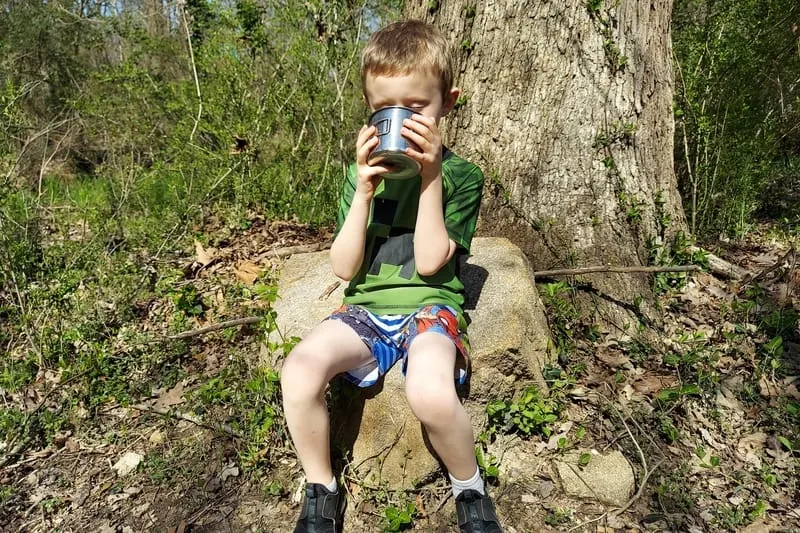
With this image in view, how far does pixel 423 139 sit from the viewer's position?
1683mm

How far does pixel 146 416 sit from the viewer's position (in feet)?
8.29

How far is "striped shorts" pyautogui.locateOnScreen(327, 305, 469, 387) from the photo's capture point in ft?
6.50

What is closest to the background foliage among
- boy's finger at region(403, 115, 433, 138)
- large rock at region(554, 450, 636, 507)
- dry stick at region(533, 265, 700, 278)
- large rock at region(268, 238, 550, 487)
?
dry stick at region(533, 265, 700, 278)

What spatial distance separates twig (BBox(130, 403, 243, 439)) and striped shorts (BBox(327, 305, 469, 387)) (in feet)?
2.25

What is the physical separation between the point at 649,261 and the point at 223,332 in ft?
7.70

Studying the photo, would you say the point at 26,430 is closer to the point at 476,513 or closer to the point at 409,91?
the point at 476,513

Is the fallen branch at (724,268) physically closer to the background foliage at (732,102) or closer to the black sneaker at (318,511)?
the background foliage at (732,102)

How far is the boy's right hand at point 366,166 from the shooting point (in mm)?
1723

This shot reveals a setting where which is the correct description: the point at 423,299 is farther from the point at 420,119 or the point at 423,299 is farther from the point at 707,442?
the point at 707,442

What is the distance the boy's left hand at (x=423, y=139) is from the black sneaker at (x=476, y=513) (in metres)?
1.14

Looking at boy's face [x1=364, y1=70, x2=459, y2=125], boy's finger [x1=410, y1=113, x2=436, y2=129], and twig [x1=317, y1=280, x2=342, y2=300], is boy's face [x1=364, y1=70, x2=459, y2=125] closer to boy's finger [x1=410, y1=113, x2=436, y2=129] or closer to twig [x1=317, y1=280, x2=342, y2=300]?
Result: boy's finger [x1=410, y1=113, x2=436, y2=129]

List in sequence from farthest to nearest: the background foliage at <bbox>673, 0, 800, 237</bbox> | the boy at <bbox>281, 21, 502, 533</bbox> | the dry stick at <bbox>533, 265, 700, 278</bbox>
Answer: the background foliage at <bbox>673, 0, 800, 237</bbox>, the dry stick at <bbox>533, 265, 700, 278</bbox>, the boy at <bbox>281, 21, 502, 533</bbox>

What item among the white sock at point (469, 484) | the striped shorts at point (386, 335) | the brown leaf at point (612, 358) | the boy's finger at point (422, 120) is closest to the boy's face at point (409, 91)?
the boy's finger at point (422, 120)

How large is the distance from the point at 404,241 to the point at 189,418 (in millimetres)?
1331
